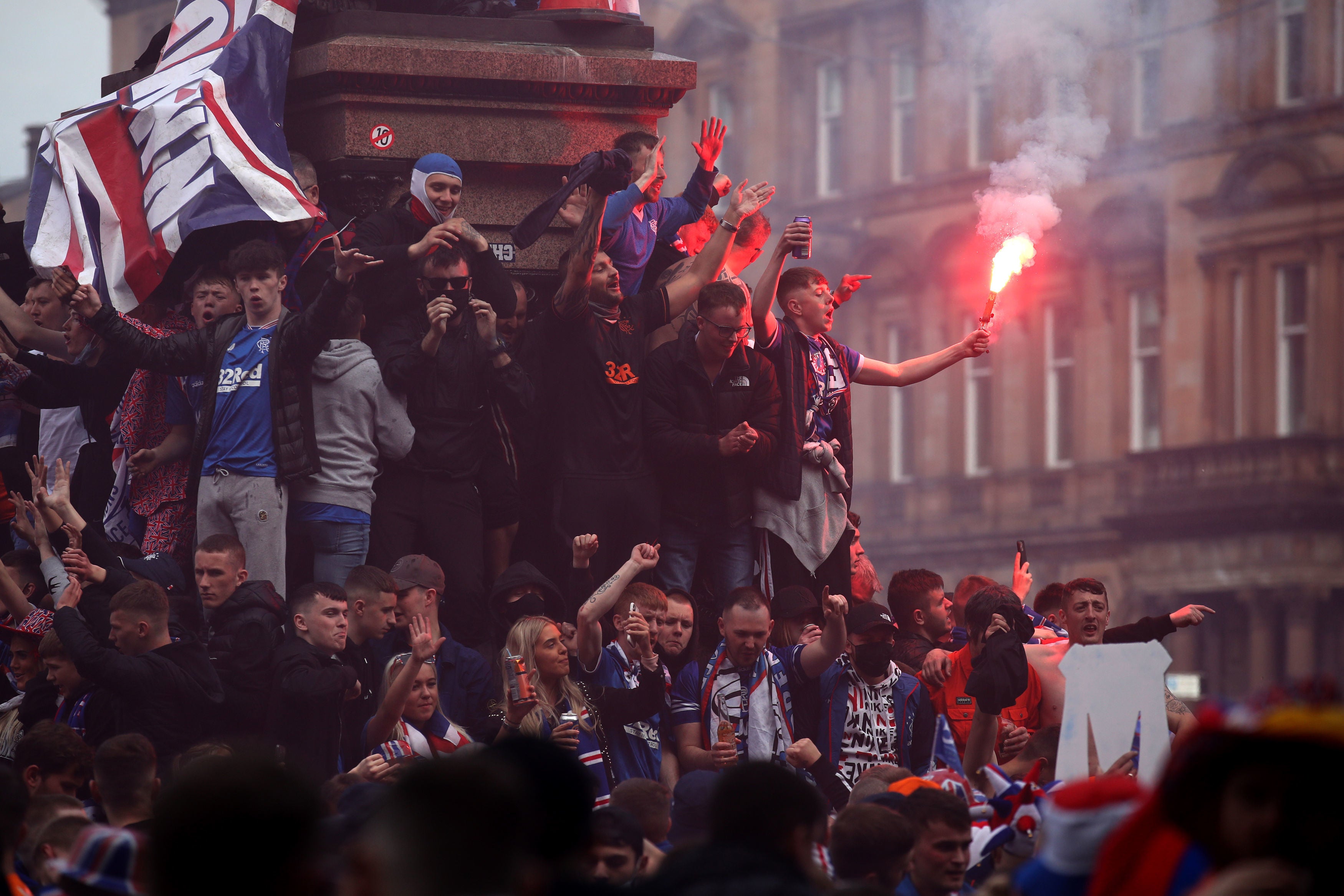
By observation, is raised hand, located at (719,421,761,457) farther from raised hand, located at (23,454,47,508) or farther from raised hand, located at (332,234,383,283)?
raised hand, located at (23,454,47,508)

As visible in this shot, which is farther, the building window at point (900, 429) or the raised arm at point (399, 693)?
the building window at point (900, 429)

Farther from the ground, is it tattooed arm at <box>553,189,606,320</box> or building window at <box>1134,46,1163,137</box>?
building window at <box>1134,46,1163,137</box>

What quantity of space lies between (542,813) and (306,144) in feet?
24.4

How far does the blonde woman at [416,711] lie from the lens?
8328 mm

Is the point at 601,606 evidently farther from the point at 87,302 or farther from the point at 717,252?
the point at 87,302

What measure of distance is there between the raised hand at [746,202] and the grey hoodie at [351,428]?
1619 mm

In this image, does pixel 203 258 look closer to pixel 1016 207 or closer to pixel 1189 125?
pixel 1016 207

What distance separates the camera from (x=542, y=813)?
3.83 m

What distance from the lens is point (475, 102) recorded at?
1073 cm

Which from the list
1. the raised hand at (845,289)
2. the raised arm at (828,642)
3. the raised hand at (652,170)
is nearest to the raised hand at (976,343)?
the raised hand at (845,289)

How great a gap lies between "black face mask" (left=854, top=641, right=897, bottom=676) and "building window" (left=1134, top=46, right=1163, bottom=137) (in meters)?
28.9

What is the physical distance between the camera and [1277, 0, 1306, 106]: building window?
35625mm

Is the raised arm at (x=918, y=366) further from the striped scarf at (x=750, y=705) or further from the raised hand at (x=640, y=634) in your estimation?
the raised hand at (x=640, y=634)

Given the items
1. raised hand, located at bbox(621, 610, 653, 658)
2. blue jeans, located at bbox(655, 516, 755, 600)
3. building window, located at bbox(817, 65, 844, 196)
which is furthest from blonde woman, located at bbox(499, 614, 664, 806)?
building window, located at bbox(817, 65, 844, 196)
